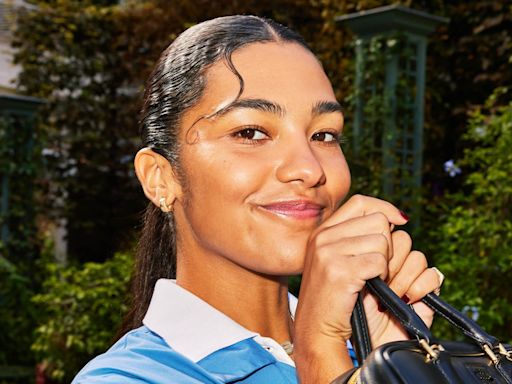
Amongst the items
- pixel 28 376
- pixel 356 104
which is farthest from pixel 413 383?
pixel 28 376

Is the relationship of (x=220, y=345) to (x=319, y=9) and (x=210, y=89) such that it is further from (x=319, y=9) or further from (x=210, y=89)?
(x=319, y=9)

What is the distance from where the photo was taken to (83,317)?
24.2 ft

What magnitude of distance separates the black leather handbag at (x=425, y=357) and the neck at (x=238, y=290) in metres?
0.41

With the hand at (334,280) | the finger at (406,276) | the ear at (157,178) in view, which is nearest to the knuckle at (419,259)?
the finger at (406,276)

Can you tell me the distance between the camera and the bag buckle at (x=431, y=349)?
1249mm

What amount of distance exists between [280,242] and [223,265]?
0.18 meters

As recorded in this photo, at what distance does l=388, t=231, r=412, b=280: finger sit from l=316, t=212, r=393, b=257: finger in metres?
0.12

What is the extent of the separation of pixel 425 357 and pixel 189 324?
0.55 m

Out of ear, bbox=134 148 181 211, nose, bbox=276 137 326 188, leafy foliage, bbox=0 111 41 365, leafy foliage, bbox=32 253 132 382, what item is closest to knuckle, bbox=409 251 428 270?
nose, bbox=276 137 326 188

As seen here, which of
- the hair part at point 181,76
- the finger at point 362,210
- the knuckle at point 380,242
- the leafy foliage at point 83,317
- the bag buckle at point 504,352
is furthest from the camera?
the leafy foliage at point 83,317

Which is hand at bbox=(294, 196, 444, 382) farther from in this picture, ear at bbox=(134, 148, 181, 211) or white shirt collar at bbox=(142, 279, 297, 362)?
ear at bbox=(134, 148, 181, 211)

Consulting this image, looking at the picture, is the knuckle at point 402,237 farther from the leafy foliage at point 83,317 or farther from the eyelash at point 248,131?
the leafy foliage at point 83,317

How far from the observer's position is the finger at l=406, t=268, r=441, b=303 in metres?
1.57

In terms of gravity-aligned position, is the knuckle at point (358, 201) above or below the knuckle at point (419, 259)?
above
